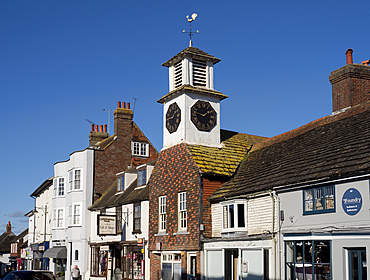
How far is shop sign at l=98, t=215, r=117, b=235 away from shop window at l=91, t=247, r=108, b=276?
12.1 ft

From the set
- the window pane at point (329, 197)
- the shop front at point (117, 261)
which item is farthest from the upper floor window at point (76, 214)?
the window pane at point (329, 197)

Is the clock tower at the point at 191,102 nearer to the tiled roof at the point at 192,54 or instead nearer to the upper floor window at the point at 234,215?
the tiled roof at the point at 192,54

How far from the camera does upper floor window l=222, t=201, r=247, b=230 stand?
22047 millimetres

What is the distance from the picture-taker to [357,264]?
1578 centimetres

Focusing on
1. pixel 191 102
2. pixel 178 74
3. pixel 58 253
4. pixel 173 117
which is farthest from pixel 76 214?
pixel 191 102

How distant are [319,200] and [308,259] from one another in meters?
2.20

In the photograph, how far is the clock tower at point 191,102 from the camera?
27.0m

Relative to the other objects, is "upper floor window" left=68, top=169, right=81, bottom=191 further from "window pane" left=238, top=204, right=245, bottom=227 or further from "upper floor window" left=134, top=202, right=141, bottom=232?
"window pane" left=238, top=204, right=245, bottom=227

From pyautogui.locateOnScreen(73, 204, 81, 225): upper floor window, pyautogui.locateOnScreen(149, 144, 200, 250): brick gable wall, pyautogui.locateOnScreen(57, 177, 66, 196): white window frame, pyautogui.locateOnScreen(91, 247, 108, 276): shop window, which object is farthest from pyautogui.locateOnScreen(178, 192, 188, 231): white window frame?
pyautogui.locateOnScreen(57, 177, 66, 196): white window frame

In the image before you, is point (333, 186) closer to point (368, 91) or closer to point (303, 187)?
point (303, 187)

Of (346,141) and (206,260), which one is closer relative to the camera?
(346,141)

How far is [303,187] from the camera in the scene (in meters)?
18.3

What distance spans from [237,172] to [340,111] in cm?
614

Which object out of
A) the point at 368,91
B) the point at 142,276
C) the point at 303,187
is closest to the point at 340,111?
the point at 368,91
